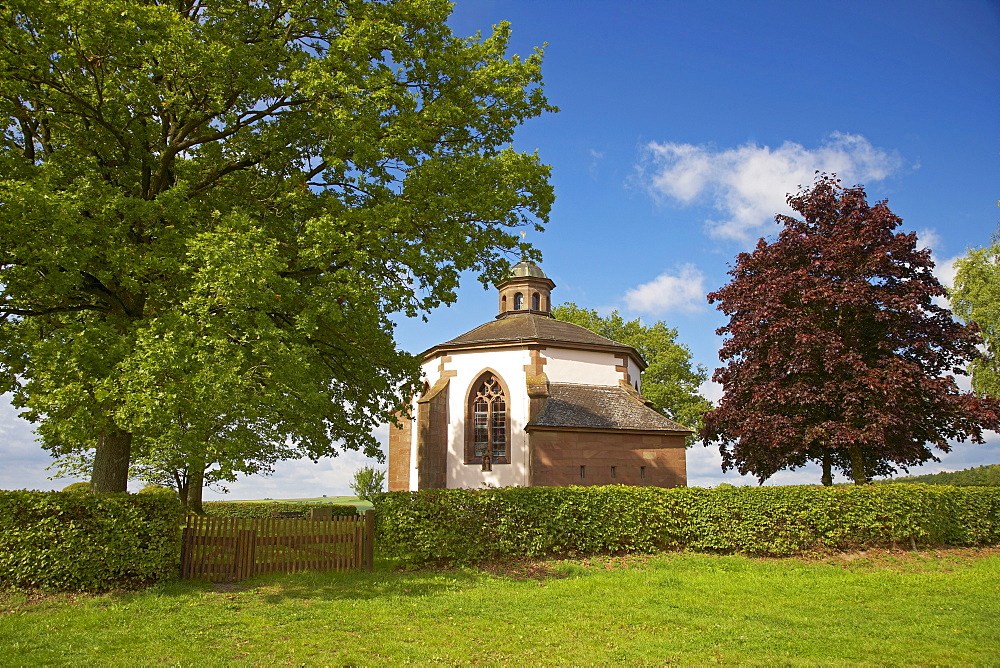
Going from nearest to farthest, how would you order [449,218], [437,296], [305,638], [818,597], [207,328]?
[305,638]
[207,328]
[818,597]
[449,218]
[437,296]

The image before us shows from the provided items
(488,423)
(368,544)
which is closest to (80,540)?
(368,544)

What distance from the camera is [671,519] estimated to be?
1644 cm

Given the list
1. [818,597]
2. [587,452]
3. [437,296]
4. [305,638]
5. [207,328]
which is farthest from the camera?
[587,452]

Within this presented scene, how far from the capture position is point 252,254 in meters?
10.8

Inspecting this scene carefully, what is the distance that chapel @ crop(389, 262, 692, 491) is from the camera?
77.5 ft

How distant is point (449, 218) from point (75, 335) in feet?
23.3

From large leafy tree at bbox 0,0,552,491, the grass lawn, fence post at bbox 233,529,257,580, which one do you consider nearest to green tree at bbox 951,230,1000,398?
the grass lawn

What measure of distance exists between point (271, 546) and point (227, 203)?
7.37 metres

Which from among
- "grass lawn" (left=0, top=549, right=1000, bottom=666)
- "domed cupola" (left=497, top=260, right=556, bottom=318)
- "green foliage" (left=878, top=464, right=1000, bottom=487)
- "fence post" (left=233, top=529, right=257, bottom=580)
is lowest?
"grass lawn" (left=0, top=549, right=1000, bottom=666)

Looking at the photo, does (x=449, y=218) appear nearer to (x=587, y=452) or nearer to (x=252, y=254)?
(x=252, y=254)

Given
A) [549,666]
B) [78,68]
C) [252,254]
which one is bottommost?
[549,666]

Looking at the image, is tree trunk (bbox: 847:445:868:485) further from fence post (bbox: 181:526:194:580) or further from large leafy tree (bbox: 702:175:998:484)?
fence post (bbox: 181:526:194:580)

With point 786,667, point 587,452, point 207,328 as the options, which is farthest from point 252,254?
point 587,452

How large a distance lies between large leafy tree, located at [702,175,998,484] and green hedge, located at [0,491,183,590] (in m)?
16.6
